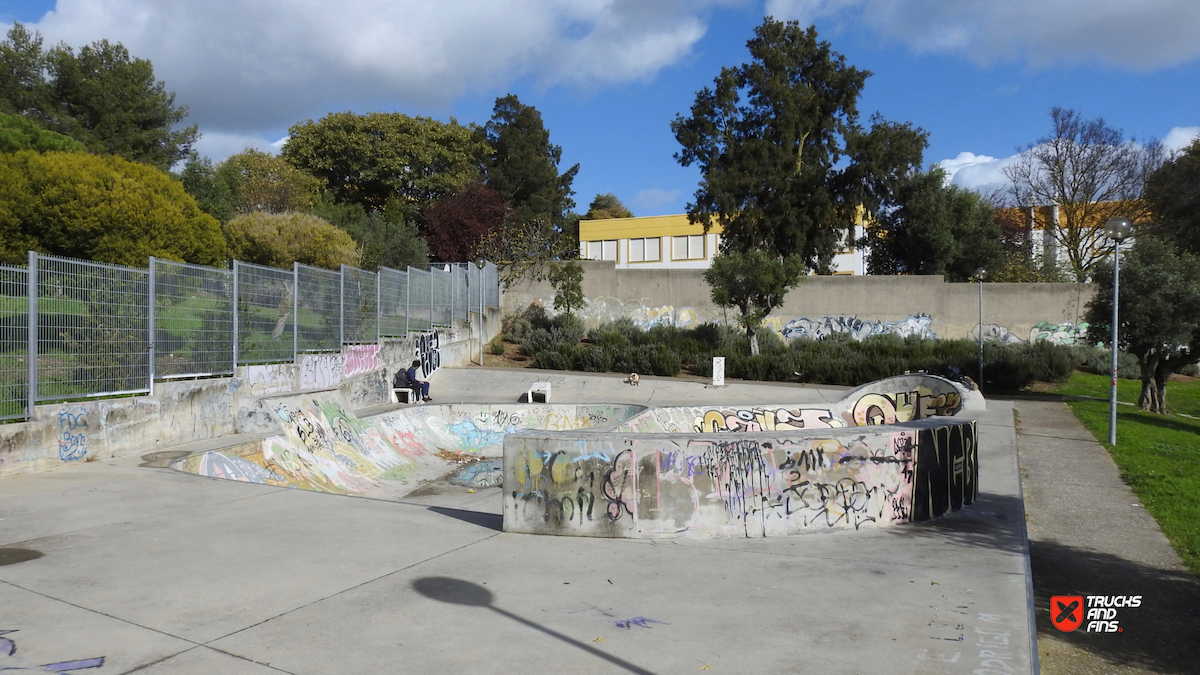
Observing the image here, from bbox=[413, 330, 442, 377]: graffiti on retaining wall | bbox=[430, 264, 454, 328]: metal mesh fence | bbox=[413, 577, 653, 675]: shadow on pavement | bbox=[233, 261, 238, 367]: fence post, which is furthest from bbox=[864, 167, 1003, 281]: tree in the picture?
bbox=[413, 577, 653, 675]: shadow on pavement

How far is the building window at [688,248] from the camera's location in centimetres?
5856

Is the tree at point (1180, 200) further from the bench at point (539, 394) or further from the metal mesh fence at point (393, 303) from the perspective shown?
the metal mesh fence at point (393, 303)

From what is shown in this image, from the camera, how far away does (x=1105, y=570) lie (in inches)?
271

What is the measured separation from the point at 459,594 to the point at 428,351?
17657mm

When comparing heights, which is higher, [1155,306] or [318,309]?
[1155,306]

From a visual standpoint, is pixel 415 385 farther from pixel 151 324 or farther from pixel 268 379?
pixel 151 324

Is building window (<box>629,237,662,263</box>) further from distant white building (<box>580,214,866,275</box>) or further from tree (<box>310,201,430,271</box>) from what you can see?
tree (<box>310,201,430,271</box>)

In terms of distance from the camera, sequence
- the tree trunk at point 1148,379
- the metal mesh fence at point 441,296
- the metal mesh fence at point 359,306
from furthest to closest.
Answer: the metal mesh fence at point 441,296 < the tree trunk at point 1148,379 < the metal mesh fence at point 359,306

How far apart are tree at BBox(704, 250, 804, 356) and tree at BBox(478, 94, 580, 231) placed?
25413mm

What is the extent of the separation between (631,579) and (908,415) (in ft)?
41.5

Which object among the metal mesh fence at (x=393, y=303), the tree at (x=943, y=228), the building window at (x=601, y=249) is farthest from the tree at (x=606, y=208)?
the metal mesh fence at (x=393, y=303)

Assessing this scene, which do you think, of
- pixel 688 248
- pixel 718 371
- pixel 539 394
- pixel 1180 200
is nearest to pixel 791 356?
pixel 718 371

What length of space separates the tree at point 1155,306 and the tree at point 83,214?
23.3 metres

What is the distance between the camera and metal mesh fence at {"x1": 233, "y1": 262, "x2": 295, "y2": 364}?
1333 centimetres
